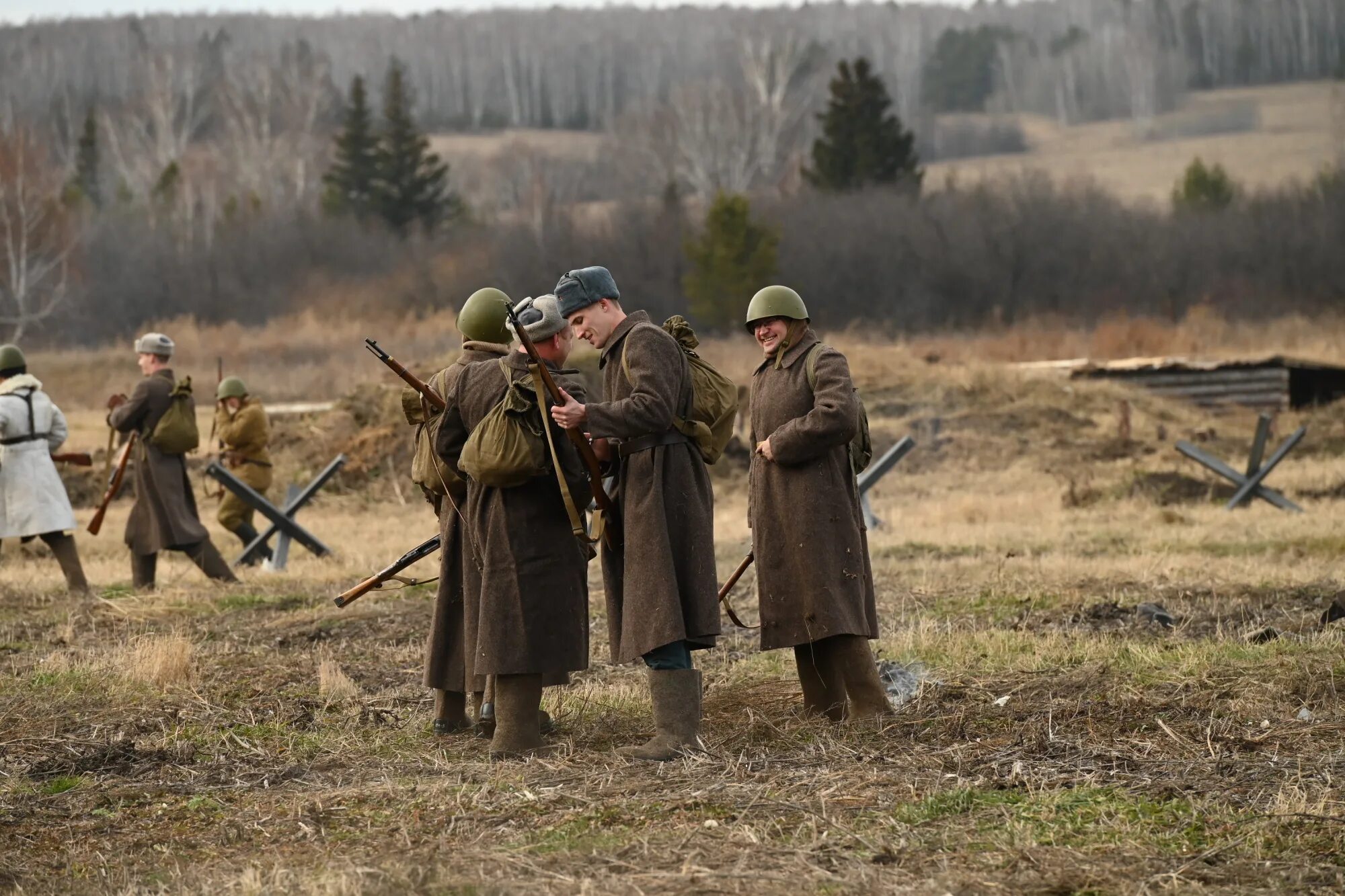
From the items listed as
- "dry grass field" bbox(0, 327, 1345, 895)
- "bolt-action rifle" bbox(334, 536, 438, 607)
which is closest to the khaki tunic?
"dry grass field" bbox(0, 327, 1345, 895)

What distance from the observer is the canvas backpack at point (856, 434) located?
7516mm

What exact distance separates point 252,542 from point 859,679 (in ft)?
32.6

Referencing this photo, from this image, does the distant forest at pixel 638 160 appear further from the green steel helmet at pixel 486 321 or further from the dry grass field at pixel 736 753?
the green steel helmet at pixel 486 321

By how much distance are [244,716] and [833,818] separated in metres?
3.60

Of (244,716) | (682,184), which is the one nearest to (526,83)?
(682,184)

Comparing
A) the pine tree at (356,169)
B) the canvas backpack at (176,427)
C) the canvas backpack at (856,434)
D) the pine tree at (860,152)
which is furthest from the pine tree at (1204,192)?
the canvas backpack at (856,434)

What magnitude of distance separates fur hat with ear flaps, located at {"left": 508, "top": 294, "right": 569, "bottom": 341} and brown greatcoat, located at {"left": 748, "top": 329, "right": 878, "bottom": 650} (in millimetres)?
1094

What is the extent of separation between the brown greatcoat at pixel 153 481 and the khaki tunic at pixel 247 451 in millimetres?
2821

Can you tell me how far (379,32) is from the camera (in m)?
148

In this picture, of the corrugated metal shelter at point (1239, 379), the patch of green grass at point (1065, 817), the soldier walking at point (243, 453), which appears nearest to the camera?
the patch of green grass at point (1065, 817)

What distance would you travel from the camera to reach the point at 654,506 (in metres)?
6.76

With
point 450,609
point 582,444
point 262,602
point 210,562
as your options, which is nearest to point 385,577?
point 450,609

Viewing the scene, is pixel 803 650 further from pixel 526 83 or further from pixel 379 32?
pixel 379 32

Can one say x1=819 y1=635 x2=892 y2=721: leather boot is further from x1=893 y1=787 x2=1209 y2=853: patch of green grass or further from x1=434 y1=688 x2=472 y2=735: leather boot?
x1=434 y1=688 x2=472 y2=735: leather boot
